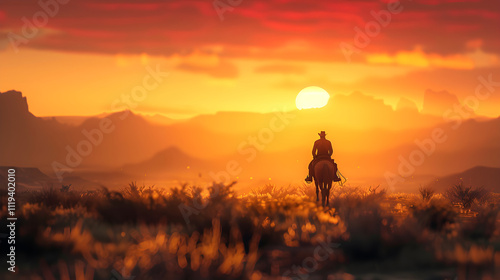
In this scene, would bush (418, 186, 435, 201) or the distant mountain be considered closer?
bush (418, 186, 435, 201)

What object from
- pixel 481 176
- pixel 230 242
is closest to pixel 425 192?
pixel 230 242

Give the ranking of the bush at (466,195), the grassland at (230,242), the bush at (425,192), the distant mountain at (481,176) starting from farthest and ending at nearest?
1. the distant mountain at (481,176)
2. the bush at (425,192)
3. the bush at (466,195)
4. the grassland at (230,242)

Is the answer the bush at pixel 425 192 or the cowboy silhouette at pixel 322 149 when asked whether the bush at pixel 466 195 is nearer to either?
the bush at pixel 425 192

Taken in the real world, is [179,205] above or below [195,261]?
above

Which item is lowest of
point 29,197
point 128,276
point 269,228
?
point 128,276

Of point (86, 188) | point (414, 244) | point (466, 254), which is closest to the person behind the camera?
point (466, 254)

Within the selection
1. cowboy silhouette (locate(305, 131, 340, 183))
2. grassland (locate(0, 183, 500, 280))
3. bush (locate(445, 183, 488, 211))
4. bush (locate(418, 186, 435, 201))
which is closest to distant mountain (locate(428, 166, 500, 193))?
bush (locate(445, 183, 488, 211))

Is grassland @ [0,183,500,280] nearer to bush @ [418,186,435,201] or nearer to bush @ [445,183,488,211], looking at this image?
bush @ [445,183,488,211]

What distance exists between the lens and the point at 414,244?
15.7 metres

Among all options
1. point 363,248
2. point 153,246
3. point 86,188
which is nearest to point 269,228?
point 363,248

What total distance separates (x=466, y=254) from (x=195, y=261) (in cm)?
603

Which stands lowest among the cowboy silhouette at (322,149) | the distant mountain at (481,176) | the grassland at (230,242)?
the grassland at (230,242)

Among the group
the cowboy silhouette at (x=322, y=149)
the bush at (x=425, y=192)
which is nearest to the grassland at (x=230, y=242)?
the cowboy silhouette at (x=322, y=149)

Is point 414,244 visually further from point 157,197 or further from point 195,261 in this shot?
point 157,197
